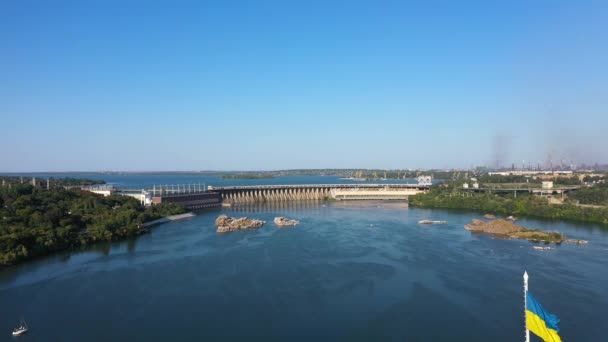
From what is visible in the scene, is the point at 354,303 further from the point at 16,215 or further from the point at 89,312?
the point at 16,215

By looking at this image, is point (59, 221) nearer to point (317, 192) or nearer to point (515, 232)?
point (515, 232)

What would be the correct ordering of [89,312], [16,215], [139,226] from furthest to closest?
[139,226], [16,215], [89,312]

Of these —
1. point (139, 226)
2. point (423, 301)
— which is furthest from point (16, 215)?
point (423, 301)

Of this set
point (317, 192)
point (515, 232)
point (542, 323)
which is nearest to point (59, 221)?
point (542, 323)

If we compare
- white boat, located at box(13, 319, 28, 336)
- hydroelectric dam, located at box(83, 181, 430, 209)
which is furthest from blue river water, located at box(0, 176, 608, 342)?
hydroelectric dam, located at box(83, 181, 430, 209)

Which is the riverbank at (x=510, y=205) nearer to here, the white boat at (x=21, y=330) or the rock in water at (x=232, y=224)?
the rock in water at (x=232, y=224)

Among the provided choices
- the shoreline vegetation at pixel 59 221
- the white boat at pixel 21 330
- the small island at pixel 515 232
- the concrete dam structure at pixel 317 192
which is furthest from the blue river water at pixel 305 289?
the concrete dam structure at pixel 317 192

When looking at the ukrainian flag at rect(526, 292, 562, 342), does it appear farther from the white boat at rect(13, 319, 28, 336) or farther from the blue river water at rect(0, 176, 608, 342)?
the white boat at rect(13, 319, 28, 336)
